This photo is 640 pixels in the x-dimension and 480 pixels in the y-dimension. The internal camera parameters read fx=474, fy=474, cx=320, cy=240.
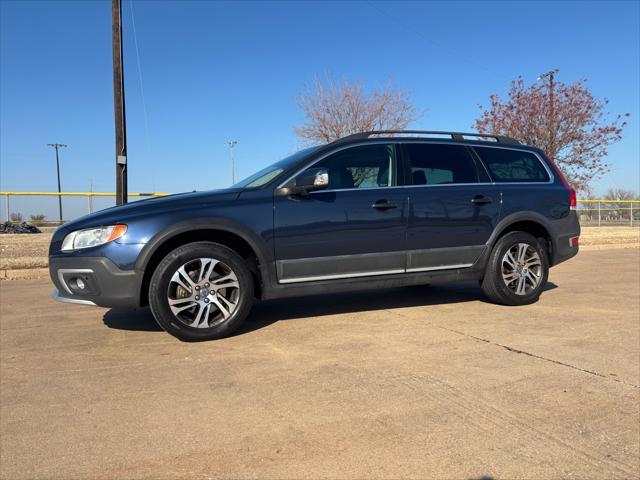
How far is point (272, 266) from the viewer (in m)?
4.23

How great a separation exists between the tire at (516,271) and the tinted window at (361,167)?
59.6 inches

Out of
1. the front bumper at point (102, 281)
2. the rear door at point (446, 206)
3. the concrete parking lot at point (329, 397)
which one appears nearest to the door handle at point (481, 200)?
the rear door at point (446, 206)

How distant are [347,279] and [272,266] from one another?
74cm

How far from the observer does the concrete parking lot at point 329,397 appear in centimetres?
219

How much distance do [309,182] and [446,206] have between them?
155 centimetres

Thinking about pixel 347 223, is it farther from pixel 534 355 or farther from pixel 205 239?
pixel 534 355

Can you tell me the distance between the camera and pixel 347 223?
174 inches

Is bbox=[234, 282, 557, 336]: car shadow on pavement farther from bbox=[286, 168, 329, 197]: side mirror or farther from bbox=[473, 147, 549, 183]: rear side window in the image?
bbox=[473, 147, 549, 183]: rear side window

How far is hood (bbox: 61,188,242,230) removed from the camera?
3.97m

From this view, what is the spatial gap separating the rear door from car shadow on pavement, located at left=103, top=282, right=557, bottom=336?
0.82 m

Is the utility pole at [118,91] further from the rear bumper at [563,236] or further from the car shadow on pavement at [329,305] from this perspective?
the rear bumper at [563,236]

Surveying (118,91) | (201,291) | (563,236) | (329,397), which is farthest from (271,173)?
(118,91)

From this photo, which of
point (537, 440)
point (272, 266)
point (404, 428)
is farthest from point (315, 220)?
point (537, 440)

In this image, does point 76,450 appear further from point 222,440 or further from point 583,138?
point 583,138
